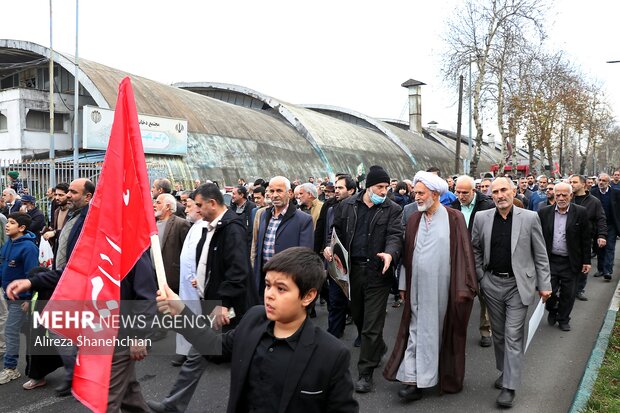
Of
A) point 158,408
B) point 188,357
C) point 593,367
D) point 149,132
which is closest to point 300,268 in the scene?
point 188,357

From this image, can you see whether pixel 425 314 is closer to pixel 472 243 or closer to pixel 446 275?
pixel 446 275

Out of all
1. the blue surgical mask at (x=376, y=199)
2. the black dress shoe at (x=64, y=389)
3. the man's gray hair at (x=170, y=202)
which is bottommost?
Result: the black dress shoe at (x=64, y=389)

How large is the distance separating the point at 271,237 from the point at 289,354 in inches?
144

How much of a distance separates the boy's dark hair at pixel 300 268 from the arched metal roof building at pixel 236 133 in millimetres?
20970

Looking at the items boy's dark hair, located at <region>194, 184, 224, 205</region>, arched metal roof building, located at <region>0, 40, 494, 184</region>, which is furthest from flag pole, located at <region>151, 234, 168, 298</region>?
arched metal roof building, located at <region>0, 40, 494, 184</region>

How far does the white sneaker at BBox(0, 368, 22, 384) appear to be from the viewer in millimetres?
5348

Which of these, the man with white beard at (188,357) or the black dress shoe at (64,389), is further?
the black dress shoe at (64,389)

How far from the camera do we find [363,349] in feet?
16.5

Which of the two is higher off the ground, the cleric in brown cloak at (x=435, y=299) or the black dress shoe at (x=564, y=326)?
the cleric in brown cloak at (x=435, y=299)

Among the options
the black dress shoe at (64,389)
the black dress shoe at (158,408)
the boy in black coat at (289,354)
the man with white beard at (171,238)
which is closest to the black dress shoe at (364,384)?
the black dress shoe at (158,408)

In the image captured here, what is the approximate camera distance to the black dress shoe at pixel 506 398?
4617mm

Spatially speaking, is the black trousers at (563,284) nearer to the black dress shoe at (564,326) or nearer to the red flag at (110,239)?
the black dress shoe at (564,326)

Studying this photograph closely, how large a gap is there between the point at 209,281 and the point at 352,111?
161ft

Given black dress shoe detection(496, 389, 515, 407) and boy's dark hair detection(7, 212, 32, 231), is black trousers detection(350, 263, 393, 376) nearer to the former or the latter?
black dress shoe detection(496, 389, 515, 407)
